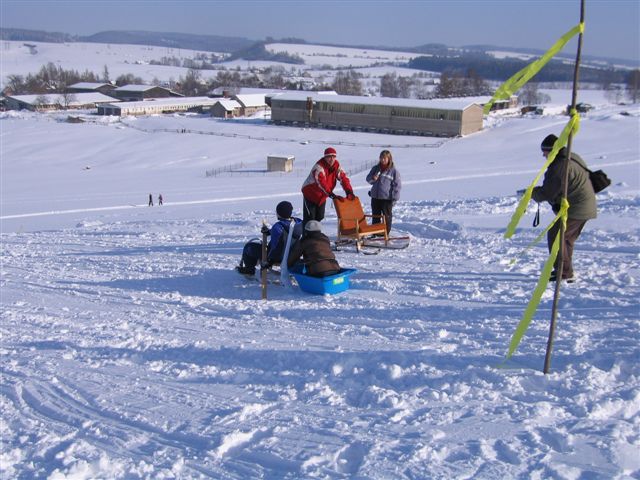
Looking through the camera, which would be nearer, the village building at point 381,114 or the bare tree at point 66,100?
the village building at point 381,114

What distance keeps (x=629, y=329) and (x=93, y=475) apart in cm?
425

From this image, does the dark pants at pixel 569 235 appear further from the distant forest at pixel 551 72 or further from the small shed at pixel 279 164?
the distant forest at pixel 551 72

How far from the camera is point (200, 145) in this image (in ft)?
150

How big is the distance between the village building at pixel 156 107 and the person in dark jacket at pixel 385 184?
6690cm

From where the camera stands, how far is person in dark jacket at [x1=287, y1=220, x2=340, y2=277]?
6746mm

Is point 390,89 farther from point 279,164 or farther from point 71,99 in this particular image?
point 279,164

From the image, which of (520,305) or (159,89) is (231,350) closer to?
(520,305)

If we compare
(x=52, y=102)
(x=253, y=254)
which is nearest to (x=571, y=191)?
(x=253, y=254)

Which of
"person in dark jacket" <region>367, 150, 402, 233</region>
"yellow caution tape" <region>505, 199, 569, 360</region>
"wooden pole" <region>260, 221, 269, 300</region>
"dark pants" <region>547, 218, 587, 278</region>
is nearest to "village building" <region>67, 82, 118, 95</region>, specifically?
"person in dark jacket" <region>367, 150, 402, 233</region>

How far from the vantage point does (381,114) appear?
2169 inches

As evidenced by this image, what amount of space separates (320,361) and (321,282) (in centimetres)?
178

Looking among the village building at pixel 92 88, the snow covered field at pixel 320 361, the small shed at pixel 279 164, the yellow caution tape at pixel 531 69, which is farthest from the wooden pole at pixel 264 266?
the village building at pixel 92 88

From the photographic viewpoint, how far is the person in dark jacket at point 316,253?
266 inches

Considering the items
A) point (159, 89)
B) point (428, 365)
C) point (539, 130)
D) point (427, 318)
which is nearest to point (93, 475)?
point (428, 365)
